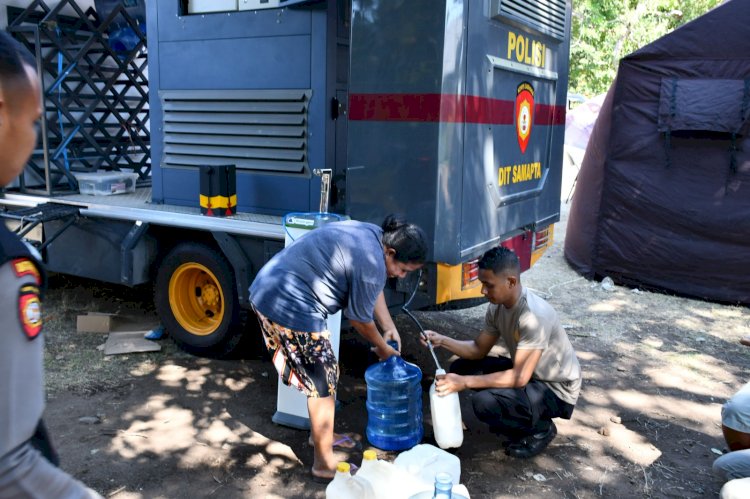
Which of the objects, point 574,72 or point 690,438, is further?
point 574,72

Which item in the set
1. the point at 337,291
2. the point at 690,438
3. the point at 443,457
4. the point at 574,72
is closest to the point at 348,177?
the point at 337,291

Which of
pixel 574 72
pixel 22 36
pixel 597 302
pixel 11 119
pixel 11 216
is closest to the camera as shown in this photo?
pixel 11 119

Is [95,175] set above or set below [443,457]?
above

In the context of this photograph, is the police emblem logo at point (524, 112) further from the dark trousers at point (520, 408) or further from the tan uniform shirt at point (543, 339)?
the dark trousers at point (520, 408)

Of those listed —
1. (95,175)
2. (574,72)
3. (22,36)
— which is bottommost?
(95,175)

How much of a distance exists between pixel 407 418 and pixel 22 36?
15.8 feet

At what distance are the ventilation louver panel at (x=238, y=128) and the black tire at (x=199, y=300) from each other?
0.76 meters

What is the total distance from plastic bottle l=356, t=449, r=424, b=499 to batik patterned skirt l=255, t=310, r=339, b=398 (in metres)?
0.53

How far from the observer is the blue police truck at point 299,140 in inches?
165

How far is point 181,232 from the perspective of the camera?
518 cm

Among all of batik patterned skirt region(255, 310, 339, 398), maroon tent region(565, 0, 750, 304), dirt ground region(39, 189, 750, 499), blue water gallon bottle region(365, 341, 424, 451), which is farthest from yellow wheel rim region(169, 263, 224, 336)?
maroon tent region(565, 0, 750, 304)

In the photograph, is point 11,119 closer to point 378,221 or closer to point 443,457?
point 443,457

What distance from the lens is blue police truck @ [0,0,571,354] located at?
165 inches

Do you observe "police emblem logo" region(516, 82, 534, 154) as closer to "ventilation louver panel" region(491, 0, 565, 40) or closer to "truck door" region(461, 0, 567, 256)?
A: "truck door" region(461, 0, 567, 256)
